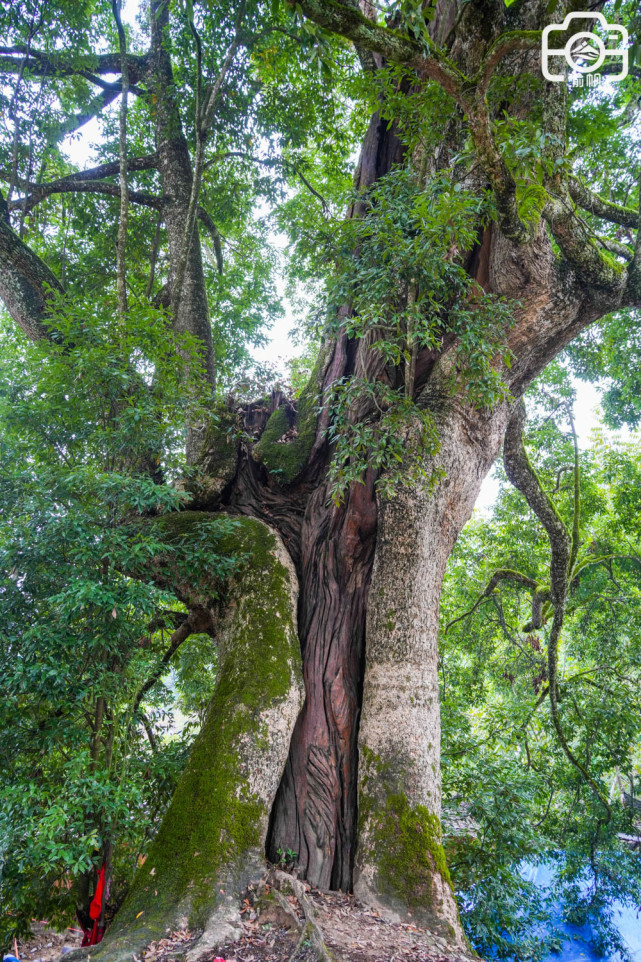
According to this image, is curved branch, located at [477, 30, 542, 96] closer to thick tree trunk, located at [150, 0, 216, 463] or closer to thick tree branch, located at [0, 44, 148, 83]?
thick tree trunk, located at [150, 0, 216, 463]

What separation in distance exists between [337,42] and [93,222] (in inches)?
134

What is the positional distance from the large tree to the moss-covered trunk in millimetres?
13

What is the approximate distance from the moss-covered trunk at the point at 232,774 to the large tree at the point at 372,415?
0.01 m

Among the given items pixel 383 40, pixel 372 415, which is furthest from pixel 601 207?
pixel 383 40

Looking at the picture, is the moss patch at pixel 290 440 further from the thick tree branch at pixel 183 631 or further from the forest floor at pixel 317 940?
the forest floor at pixel 317 940

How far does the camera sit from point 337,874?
3240mm

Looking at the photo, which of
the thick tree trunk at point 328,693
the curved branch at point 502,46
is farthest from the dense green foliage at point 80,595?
the curved branch at point 502,46

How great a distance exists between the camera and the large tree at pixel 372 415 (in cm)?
285

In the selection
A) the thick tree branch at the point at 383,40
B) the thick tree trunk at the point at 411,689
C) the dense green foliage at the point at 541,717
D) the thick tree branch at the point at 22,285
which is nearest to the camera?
the thick tree branch at the point at 383,40

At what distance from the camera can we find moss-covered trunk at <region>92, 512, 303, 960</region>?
2533mm

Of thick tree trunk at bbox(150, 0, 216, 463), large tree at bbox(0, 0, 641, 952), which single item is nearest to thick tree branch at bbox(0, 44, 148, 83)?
large tree at bbox(0, 0, 641, 952)

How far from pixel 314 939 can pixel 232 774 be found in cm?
90

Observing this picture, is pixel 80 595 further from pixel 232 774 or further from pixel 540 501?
pixel 540 501

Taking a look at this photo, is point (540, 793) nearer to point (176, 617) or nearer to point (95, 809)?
point (176, 617)
